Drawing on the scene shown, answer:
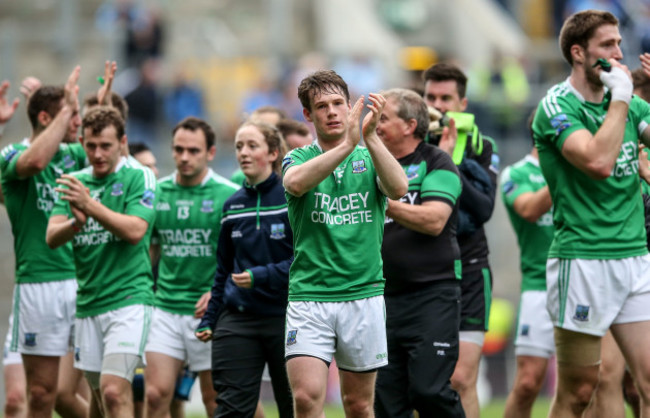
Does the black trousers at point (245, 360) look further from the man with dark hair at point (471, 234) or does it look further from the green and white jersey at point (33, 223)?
the green and white jersey at point (33, 223)

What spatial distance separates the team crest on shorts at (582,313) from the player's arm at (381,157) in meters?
1.50

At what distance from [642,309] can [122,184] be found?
4077 mm

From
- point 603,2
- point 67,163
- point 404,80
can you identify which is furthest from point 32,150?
point 603,2

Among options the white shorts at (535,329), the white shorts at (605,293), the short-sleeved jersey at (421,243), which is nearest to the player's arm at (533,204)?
the white shorts at (535,329)

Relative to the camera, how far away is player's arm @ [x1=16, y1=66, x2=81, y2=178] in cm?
1030

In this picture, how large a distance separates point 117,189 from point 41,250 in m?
1.13

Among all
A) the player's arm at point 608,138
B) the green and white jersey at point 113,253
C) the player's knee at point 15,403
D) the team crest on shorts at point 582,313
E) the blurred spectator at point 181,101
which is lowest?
the player's knee at point 15,403

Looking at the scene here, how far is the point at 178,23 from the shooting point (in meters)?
23.7

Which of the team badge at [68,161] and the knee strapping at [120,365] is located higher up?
the team badge at [68,161]

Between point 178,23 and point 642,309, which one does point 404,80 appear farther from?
point 642,309

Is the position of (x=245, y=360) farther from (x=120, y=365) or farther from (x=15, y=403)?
(x=15, y=403)

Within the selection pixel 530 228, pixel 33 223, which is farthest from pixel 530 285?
pixel 33 223

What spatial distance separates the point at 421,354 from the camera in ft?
30.1

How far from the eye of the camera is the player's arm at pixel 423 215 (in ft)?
29.3
